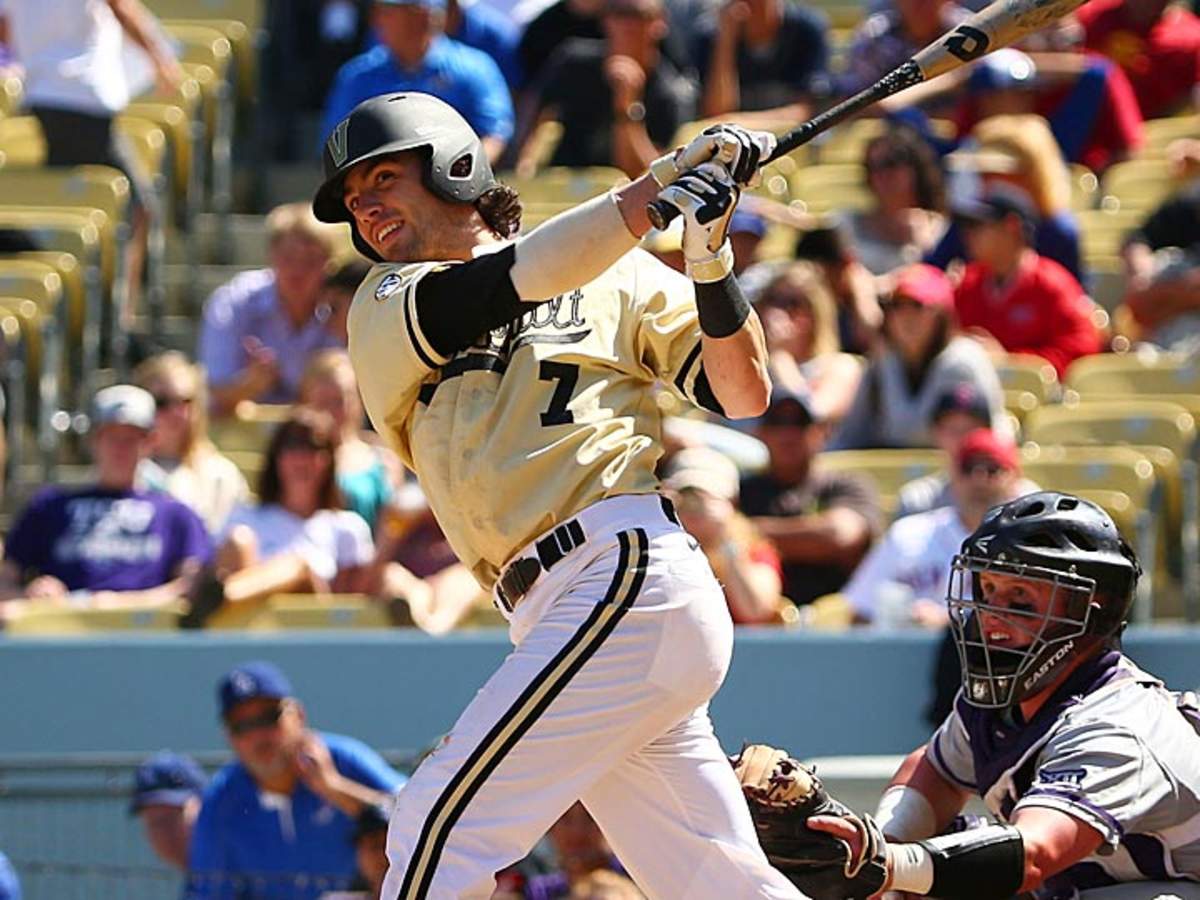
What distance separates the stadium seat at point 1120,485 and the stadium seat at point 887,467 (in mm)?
364

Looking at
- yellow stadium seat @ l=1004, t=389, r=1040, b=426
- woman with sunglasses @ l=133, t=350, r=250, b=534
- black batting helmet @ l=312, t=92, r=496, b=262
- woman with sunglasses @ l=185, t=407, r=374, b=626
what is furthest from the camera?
yellow stadium seat @ l=1004, t=389, r=1040, b=426

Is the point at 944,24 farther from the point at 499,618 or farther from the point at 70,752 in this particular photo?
the point at 70,752

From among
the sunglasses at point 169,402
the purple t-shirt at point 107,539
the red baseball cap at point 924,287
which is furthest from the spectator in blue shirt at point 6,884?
the red baseball cap at point 924,287

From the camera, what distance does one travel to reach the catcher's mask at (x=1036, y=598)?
15.4 ft

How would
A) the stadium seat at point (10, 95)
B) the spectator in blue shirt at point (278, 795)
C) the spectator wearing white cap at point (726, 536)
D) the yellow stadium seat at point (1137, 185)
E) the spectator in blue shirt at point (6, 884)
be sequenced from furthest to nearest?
the stadium seat at point (10, 95) < the yellow stadium seat at point (1137, 185) < the spectator wearing white cap at point (726, 536) < the spectator in blue shirt at point (278, 795) < the spectator in blue shirt at point (6, 884)

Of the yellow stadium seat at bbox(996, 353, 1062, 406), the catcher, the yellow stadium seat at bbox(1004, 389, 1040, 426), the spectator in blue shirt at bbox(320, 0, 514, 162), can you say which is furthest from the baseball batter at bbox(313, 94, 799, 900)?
the spectator in blue shirt at bbox(320, 0, 514, 162)

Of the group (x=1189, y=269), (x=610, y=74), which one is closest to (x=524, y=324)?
(x=1189, y=269)

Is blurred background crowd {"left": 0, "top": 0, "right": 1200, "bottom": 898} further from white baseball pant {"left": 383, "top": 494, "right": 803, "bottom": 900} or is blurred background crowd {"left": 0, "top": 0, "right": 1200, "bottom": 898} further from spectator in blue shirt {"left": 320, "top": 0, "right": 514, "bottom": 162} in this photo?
white baseball pant {"left": 383, "top": 494, "right": 803, "bottom": 900}

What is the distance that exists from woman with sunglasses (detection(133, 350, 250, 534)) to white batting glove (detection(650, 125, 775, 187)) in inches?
196

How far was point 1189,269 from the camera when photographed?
33.6ft

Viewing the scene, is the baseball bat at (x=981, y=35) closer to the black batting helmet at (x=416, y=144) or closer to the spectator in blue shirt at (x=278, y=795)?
the black batting helmet at (x=416, y=144)

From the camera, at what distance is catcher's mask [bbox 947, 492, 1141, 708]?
4.68 metres

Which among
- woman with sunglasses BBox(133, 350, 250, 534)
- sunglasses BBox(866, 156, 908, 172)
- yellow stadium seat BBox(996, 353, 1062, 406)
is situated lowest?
woman with sunglasses BBox(133, 350, 250, 534)

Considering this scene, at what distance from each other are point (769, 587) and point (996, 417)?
123 centimetres
